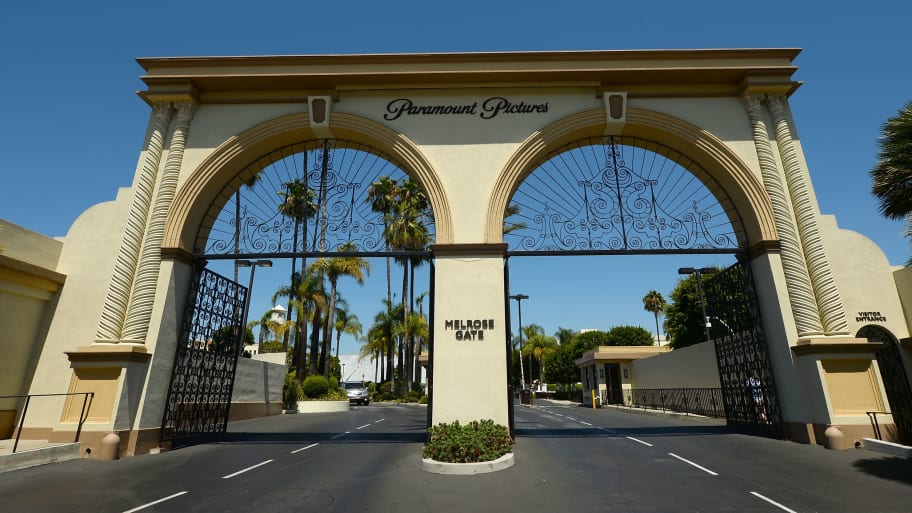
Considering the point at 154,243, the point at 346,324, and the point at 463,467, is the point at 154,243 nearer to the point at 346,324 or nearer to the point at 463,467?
the point at 463,467

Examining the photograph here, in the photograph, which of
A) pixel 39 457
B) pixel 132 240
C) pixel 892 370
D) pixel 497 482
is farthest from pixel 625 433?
pixel 132 240

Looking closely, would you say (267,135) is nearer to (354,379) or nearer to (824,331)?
(824,331)

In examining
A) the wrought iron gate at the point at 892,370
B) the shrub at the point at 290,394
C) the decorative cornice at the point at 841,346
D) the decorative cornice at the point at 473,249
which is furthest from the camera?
the shrub at the point at 290,394

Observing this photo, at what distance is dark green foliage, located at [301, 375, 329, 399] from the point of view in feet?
99.8

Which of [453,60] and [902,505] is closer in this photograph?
[902,505]

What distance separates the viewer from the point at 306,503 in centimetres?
646

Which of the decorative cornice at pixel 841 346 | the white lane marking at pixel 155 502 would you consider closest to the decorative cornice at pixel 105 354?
the white lane marking at pixel 155 502

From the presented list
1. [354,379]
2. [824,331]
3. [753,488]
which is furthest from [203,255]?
[354,379]

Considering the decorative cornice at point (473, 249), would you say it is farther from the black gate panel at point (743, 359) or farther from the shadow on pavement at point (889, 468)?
the shadow on pavement at point (889, 468)

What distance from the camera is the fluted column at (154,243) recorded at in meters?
11.2

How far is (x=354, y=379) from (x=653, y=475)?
285ft

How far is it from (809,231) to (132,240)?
54.8 feet

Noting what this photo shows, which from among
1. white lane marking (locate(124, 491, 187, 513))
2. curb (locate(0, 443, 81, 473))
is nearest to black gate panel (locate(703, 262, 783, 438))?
white lane marking (locate(124, 491, 187, 513))

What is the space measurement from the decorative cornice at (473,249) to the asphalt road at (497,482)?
4.58 m
